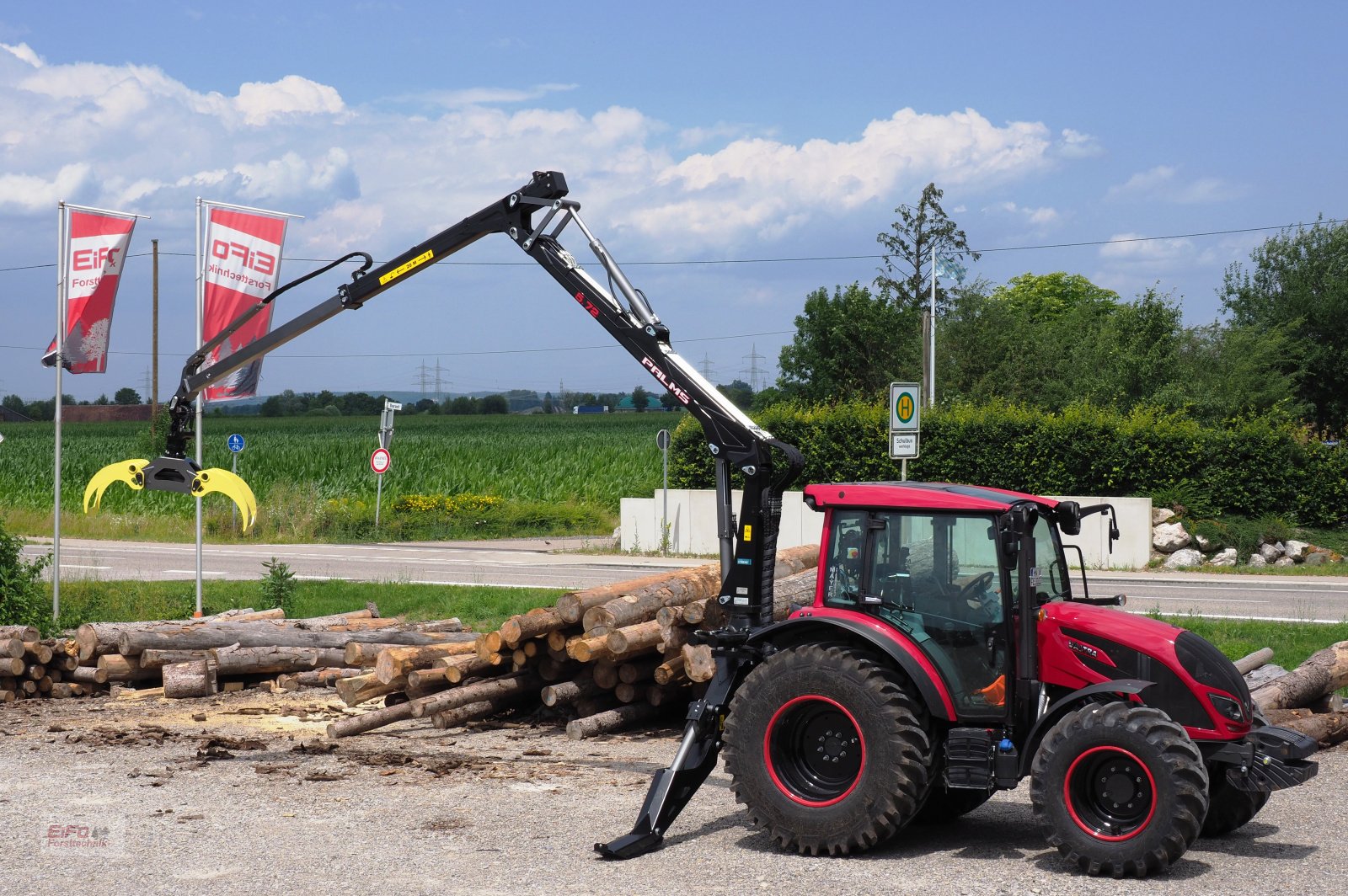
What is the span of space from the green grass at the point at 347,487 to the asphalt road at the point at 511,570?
1791mm

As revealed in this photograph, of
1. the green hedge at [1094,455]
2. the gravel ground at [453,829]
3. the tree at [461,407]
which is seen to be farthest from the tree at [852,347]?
the tree at [461,407]

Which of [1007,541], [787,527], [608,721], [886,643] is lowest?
[608,721]

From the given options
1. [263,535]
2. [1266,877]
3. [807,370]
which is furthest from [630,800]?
[807,370]

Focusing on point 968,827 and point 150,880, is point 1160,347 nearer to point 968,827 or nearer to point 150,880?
point 968,827

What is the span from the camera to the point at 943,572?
727cm

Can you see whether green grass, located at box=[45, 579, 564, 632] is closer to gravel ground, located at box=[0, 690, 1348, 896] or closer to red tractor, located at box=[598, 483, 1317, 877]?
gravel ground, located at box=[0, 690, 1348, 896]

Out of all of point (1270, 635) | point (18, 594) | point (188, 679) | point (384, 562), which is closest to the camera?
point (188, 679)

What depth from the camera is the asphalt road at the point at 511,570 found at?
1936 centimetres

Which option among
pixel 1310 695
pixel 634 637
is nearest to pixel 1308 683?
→ pixel 1310 695

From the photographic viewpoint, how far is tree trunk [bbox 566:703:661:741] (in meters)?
10.6

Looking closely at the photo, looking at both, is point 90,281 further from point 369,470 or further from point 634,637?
point 369,470

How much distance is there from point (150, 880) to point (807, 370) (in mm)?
39151

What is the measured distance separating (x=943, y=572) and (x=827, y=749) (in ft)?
3.83

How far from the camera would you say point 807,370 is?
44906mm
